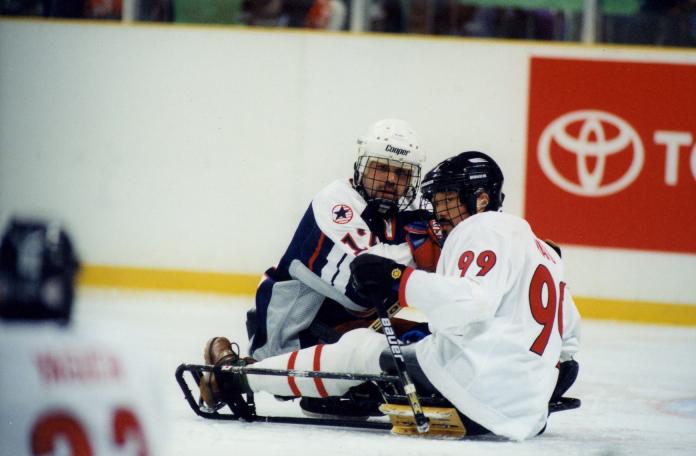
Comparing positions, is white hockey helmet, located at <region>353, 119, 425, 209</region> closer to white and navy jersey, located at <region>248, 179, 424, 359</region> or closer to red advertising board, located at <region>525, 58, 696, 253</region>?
white and navy jersey, located at <region>248, 179, 424, 359</region>

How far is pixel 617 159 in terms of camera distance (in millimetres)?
5965

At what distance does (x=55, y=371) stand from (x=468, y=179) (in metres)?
1.59

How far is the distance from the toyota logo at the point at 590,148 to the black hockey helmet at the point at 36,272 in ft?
15.6

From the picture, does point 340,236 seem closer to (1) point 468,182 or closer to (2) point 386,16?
(1) point 468,182

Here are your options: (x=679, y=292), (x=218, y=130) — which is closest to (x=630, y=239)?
(x=679, y=292)

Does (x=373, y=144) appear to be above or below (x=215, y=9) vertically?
below

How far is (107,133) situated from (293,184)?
1156 mm

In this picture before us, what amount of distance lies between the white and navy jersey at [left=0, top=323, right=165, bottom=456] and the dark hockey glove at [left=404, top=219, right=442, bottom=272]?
5.15 feet

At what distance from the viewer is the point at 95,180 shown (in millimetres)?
6395

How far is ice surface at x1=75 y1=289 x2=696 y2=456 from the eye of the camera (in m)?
2.66

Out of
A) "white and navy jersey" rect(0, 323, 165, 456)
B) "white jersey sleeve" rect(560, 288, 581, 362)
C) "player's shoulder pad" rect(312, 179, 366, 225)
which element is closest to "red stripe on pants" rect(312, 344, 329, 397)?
"player's shoulder pad" rect(312, 179, 366, 225)

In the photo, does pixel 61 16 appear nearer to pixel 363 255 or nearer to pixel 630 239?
pixel 630 239

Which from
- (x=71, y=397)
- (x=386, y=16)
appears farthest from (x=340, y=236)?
(x=386, y=16)

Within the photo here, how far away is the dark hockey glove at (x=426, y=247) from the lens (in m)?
3.10
